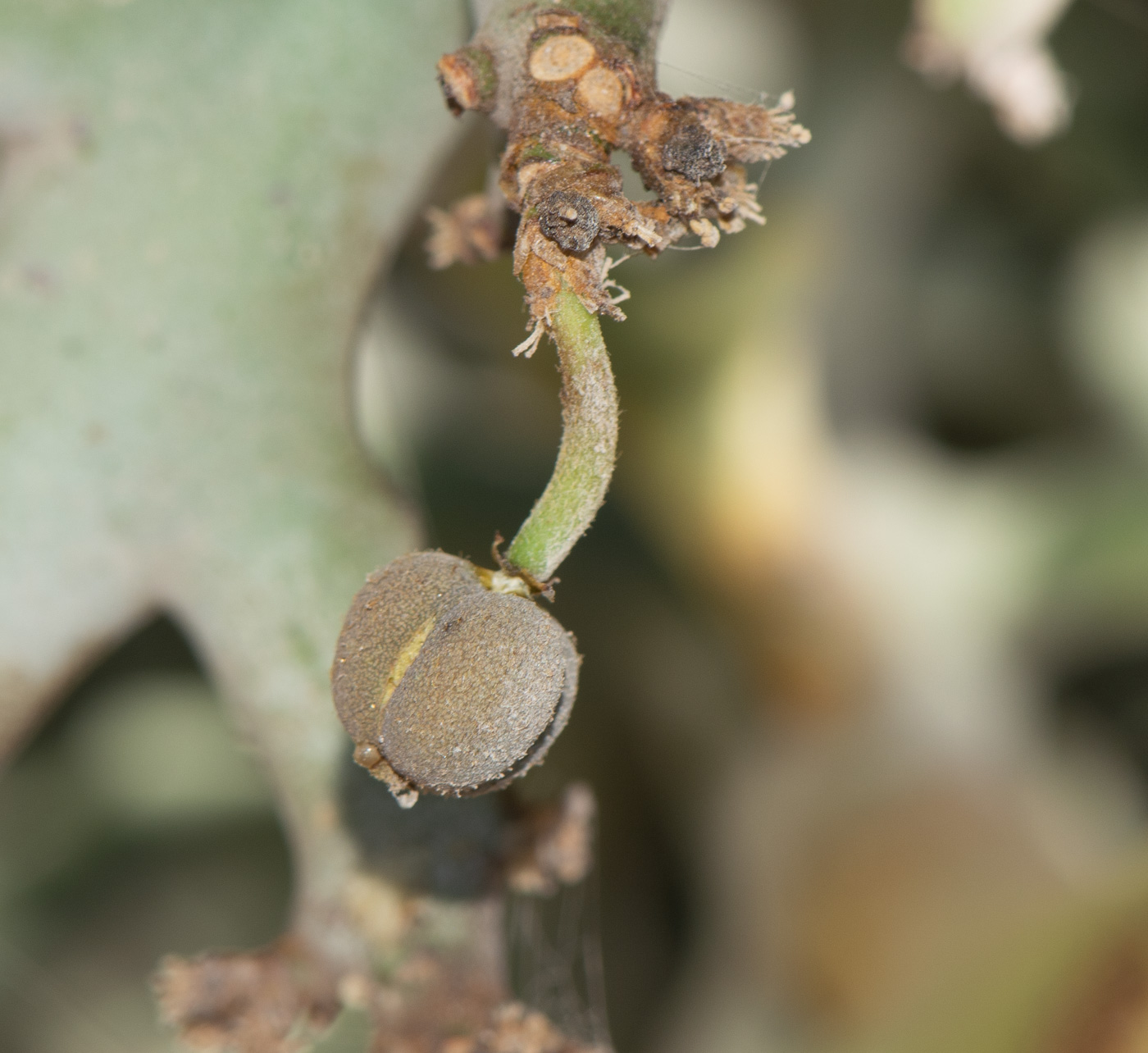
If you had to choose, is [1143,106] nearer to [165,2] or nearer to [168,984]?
[165,2]

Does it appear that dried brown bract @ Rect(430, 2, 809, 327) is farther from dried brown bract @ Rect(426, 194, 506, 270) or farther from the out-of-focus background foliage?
the out-of-focus background foliage

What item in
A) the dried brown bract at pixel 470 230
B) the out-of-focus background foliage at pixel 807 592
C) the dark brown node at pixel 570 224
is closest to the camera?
the dark brown node at pixel 570 224

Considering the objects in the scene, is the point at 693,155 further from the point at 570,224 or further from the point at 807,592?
the point at 807,592

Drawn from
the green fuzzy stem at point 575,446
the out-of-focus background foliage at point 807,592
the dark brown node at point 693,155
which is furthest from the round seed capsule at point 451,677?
the out-of-focus background foliage at point 807,592

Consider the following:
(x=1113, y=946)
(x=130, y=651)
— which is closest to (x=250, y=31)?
(x=1113, y=946)

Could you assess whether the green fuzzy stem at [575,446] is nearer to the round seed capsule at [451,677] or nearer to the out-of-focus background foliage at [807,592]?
the round seed capsule at [451,677]
